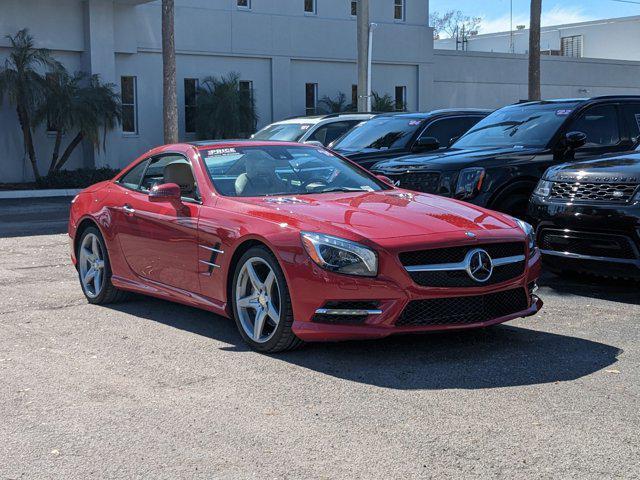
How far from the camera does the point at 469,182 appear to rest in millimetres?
9875

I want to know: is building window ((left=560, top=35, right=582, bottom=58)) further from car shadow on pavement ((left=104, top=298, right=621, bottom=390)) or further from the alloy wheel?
the alloy wheel

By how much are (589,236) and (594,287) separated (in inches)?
35.8

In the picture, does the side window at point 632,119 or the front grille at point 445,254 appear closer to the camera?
the front grille at point 445,254

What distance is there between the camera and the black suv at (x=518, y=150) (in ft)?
32.5

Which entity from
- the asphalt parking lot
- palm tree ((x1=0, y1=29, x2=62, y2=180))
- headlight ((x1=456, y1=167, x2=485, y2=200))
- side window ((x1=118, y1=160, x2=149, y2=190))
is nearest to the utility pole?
palm tree ((x1=0, y1=29, x2=62, y2=180))

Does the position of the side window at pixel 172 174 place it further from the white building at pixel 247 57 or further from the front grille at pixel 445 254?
the white building at pixel 247 57

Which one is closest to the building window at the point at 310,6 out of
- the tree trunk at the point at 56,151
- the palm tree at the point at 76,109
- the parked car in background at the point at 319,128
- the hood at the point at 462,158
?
the palm tree at the point at 76,109

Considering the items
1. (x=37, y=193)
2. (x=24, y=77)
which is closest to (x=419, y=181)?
(x=37, y=193)

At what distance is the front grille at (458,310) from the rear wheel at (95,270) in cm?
327

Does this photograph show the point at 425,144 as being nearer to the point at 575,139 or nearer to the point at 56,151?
the point at 575,139

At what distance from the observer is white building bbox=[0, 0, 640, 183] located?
2567 cm

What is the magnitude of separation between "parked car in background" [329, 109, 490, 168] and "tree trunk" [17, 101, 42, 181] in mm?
12017

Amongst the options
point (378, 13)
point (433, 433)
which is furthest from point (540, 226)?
point (378, 13)

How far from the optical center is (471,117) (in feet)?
46.1
